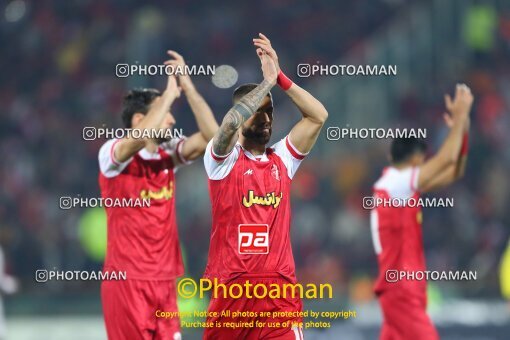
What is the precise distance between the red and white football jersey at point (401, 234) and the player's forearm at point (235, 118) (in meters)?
2.30

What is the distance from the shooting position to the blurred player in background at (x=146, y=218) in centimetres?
658

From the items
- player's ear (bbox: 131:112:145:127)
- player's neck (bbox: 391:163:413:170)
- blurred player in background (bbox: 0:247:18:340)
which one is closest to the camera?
player's ear (bbox: 131:112:145:127)

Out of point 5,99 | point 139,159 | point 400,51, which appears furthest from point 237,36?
point 139,159

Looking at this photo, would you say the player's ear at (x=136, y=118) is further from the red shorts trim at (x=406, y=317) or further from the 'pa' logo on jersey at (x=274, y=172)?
the red shorts trim at (x=406, y=317)

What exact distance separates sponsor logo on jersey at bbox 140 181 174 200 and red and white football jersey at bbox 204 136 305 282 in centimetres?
107

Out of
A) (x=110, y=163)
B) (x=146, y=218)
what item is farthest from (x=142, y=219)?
(x=110, y=163)

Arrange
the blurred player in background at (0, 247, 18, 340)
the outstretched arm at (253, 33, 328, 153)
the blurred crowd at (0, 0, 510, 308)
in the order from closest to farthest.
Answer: the outstretched arm at (253, 33, 328, 153)
the blurred player in background at (0, 247, 18, 340)
the blurred crowd at (0, 0, 510, 308)

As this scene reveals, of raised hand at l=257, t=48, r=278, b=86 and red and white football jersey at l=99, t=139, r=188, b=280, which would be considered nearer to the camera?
raised hand at l=257, t=48, r=278, b=86

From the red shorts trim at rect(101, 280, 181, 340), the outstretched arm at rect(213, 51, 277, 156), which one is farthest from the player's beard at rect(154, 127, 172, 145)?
the outstretched arm at rect(213, 51, 277, 156)

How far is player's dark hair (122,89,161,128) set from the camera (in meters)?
6.92

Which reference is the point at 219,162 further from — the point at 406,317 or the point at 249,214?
the point at 406,317

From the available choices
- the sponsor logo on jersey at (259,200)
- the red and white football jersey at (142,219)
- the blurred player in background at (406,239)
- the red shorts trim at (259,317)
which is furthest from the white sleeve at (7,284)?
the sponsor logo on jersey at (259,200)

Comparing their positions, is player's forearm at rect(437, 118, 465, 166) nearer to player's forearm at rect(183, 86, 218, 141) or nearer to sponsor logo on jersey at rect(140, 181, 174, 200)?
player's forearm at rect(183, 86, 218, 141)

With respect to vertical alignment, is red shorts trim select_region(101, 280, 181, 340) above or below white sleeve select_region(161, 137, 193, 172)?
below
